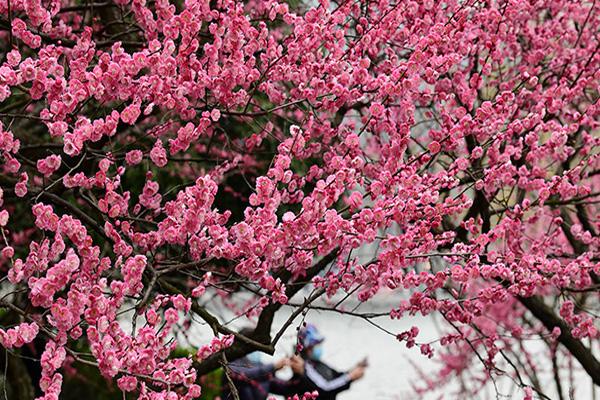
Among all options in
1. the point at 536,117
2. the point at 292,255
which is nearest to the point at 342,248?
the point at 292,255

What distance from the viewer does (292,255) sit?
2.83m

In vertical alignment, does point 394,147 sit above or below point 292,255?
above

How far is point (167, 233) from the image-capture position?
2.69 metres

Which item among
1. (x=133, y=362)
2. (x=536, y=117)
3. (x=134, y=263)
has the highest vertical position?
(x=536, y=117)

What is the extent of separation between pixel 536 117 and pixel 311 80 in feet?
2.85

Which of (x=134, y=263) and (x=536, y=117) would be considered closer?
(x=134, y=263)

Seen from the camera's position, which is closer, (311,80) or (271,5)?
(311,80)

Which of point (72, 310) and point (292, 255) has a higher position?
point (292, 255)

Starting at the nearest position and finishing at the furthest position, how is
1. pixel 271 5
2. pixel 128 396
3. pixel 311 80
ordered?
pixel 311 80, pixel 271 5, pixel 128 396

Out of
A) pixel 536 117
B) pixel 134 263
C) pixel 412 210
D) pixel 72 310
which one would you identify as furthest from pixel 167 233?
pixel 536 117

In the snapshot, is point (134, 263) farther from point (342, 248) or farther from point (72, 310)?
point (342, 248)

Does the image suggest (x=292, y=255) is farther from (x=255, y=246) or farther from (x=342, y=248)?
(x=255, y=246)

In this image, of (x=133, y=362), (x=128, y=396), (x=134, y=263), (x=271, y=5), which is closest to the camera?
(x=133, y=362)

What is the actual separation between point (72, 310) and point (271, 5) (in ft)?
5.42
